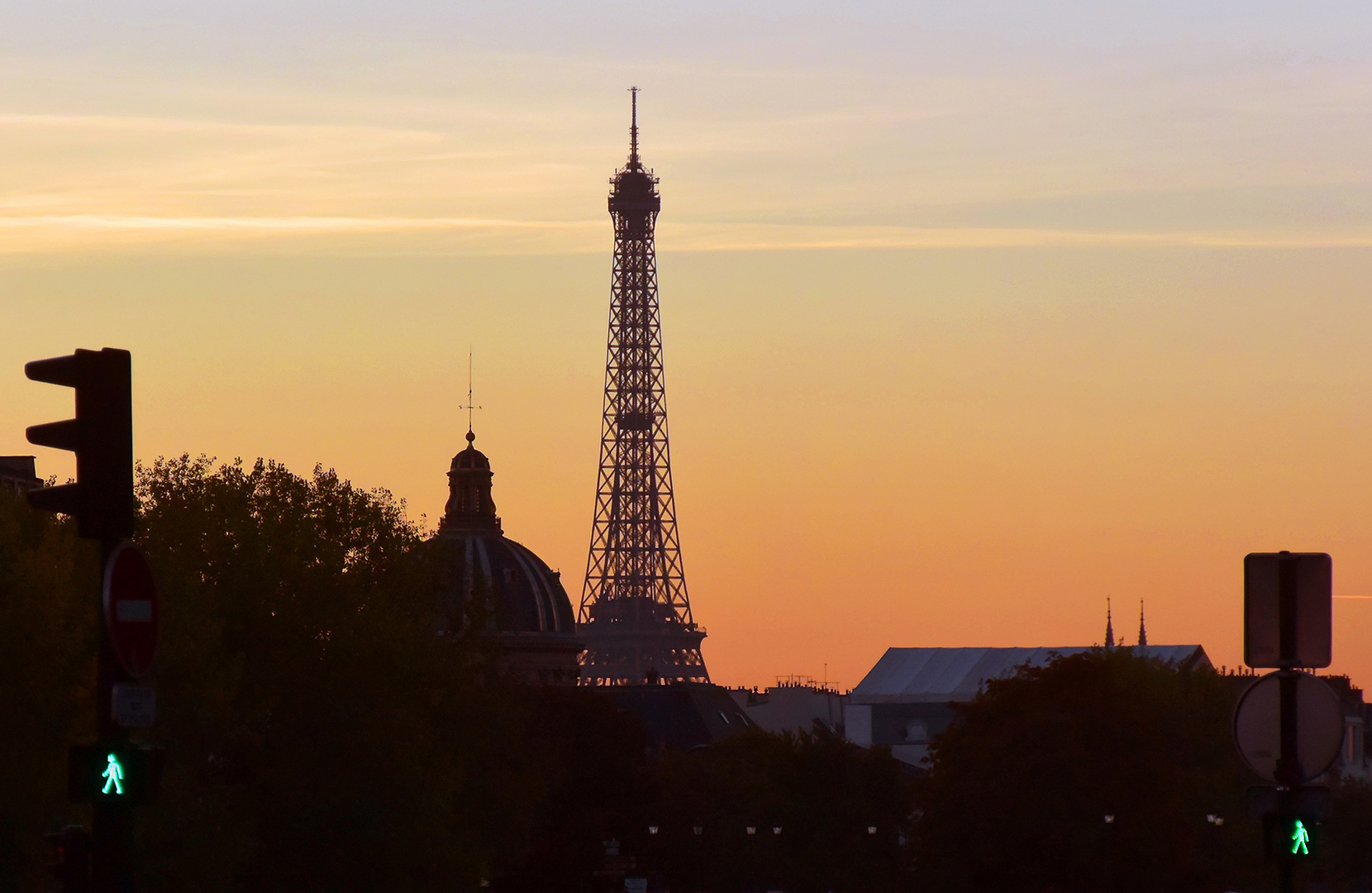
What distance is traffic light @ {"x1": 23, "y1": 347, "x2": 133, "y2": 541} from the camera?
55.3ft

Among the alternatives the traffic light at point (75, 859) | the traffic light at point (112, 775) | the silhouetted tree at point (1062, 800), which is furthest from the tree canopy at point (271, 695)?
the traffic light at point (112, 775)

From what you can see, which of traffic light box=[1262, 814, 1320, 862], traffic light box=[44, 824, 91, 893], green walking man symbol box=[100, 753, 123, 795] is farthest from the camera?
traffic light box=[44, 824, 91, 893]

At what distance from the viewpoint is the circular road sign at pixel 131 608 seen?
16484mm

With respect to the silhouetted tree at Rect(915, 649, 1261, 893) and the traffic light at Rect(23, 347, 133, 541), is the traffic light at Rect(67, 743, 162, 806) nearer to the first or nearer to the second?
the traffic light at Rect(23, 347, 133, 541)

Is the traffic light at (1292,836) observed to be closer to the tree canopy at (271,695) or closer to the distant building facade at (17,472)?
the tree canopy at (271,695)

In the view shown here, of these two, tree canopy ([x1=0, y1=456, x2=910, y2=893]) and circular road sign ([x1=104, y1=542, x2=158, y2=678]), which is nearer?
circular road sign ([x1=104, y1=542, x2=158, y2=678])

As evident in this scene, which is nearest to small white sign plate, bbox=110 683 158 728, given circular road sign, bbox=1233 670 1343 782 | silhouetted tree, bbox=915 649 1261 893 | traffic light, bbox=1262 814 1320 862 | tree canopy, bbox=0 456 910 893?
circular road sign, bbox=1233 670 1343 782

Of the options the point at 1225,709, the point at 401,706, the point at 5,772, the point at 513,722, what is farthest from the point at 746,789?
the point at 5,772

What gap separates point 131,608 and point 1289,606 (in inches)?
271

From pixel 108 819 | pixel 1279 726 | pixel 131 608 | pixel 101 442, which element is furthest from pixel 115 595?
pixel 1279 726

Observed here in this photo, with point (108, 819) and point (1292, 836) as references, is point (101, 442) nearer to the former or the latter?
point (108, 819)

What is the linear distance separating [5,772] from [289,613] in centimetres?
1548

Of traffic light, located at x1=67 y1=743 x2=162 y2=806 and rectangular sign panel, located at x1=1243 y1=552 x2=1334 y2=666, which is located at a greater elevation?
rectangular sign panel, located at x1=1243 y1=552 x2=1334 y2=666

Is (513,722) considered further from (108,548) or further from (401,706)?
(108,548)
